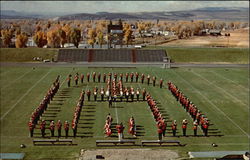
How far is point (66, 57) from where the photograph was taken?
4594cm

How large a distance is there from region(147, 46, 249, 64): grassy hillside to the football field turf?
9602mm

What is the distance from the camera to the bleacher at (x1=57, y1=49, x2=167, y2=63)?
45.7 meters

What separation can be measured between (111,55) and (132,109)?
83.3 ft

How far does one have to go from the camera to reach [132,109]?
22.3m

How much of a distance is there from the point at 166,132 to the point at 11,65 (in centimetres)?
2910

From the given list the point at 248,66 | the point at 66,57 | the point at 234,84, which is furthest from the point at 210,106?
the point at 66,57

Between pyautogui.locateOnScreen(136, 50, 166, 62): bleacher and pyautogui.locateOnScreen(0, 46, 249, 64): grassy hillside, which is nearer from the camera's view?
pyautogui.locateOnScreen(0, 46, 249, 64): grassy hillside

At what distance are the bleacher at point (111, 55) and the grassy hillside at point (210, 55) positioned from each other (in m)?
2.23

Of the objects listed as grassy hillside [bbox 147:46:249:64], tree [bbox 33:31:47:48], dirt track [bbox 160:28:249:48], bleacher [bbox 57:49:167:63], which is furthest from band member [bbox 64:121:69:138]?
dirt track [bbox 160:28:249:48]

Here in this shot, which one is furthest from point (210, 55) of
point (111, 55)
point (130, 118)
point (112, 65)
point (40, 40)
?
point (40, 40)

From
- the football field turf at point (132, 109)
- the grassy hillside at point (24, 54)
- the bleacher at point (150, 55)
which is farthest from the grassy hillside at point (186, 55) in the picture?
the football field turf at point (132, 109)

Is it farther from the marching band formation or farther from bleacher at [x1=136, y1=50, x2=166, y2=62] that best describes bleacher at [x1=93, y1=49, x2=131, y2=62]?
the marching band formation

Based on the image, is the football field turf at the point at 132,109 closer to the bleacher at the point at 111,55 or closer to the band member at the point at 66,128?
the band member at the point at 66,128

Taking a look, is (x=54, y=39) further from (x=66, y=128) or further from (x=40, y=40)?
(x=66, y=128)
